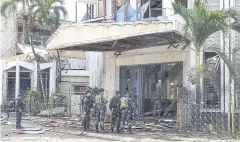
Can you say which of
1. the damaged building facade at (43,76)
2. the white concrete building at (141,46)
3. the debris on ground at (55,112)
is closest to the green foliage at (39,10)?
the damaged building facade at (43,76)

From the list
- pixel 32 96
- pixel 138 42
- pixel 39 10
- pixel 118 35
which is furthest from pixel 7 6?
pixel 118 35

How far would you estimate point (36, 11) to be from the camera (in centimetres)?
2648

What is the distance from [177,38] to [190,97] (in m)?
2.65

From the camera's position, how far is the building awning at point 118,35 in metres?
15.6

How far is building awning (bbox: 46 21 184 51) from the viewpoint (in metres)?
15.6

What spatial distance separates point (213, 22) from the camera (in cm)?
1420

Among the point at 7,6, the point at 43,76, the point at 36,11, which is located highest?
the point at 7,6

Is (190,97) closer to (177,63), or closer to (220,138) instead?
(220,138)

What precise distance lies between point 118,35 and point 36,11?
11.5 meters

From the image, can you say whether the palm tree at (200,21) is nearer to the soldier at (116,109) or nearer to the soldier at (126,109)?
the soldier at (126,109)

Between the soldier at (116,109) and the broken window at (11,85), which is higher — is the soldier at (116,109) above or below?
below

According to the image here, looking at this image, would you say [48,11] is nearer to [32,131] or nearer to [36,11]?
[36,11]

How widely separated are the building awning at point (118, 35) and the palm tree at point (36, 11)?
677 centimetres

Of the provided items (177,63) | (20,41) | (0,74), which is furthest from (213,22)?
(20,41)
